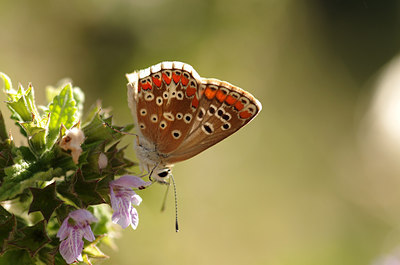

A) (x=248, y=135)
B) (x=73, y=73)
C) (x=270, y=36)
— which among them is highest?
(x=270, y=36)

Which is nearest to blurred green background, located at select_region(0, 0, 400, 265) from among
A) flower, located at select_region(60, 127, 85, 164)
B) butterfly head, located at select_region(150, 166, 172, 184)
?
butterfly head, located at select_region(150, 166, 172, 184)

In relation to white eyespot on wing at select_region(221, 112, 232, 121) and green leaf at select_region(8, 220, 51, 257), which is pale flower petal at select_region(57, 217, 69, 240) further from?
white eyespot on wing at select_region(221, 112, 232, 121)

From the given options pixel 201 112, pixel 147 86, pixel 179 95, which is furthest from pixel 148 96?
pixel 201 112

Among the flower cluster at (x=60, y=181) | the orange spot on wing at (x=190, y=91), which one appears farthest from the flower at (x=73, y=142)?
the orange spot on wing at (x=190, y=91)

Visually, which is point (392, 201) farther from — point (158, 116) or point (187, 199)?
point (158, 116)

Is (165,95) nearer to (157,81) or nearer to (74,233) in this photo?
(157,81)

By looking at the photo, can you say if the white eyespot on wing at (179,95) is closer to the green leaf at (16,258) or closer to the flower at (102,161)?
the flower at (102,161)

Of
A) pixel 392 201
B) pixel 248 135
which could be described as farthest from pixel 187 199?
pixel 392 201
